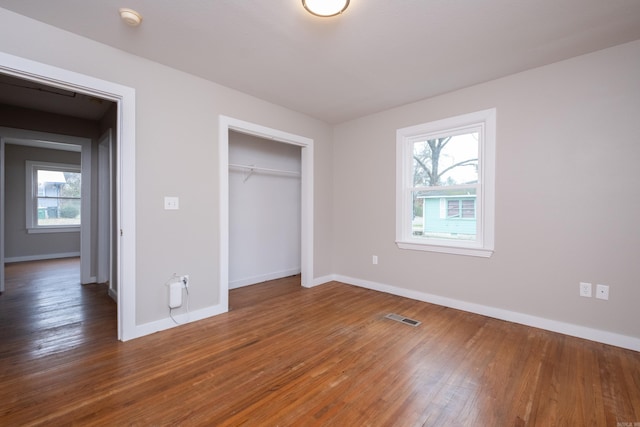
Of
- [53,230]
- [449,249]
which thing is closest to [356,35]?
[449,249]

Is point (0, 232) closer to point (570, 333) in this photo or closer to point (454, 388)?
point (454, 388)

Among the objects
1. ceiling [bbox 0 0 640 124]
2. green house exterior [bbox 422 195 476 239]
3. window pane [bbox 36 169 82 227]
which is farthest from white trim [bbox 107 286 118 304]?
window pane [bbox 36 169 82 227]

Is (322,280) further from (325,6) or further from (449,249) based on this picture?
(325,6)

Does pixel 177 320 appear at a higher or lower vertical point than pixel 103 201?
lower

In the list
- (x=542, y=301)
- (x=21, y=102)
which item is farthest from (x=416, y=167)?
(x=21, y=102)

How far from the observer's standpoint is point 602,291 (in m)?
2.44

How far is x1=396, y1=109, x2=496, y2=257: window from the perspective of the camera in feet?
10.0

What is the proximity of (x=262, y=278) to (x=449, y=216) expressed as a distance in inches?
114

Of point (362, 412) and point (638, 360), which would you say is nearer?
point (362, 412)

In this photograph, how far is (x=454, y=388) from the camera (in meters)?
1.81

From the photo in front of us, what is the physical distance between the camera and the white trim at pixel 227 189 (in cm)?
313

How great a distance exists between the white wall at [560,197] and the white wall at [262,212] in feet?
7.39

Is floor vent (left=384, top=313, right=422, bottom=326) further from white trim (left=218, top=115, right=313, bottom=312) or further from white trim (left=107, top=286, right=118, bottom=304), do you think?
white trim (left=107, top=286, right=118, bottom=304)

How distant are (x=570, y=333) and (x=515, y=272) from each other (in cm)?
66
